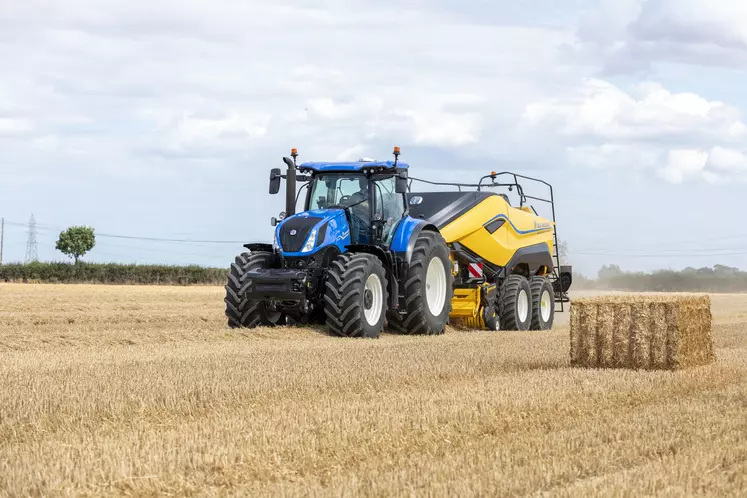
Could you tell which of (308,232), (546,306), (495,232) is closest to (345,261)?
(308,232)

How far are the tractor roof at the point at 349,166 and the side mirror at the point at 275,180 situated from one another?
453 mm

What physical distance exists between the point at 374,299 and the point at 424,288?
1.08m

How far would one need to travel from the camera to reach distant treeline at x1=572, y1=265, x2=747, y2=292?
47.8 meters

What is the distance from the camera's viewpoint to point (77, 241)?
2790 inches

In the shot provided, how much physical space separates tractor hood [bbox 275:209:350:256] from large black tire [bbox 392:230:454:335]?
1.34 metres

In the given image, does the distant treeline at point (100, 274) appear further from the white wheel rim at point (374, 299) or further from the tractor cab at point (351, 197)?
the white wheel rim at point (374, 299)

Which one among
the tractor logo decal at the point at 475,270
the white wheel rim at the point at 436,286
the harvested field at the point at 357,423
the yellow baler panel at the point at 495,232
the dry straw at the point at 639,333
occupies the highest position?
the yellow baler panel at the point at 495,232

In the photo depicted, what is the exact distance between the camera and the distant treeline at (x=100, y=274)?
4612 cm

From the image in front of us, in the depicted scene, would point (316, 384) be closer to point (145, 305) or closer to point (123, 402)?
point (123, 402)

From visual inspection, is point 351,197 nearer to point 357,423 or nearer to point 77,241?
point 357,423

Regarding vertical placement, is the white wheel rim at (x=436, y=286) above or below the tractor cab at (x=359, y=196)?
below

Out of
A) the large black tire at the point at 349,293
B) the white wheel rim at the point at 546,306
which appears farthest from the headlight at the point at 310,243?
the white wheel rim at the point at 546,306

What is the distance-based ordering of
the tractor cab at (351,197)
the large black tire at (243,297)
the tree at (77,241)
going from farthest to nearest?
1. the tree at (77,241)
2. the tractor cab at (351,197)
3. the large black tire at (243,297)

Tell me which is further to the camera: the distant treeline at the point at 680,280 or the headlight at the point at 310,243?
the distant treeline at the point at 680,280
